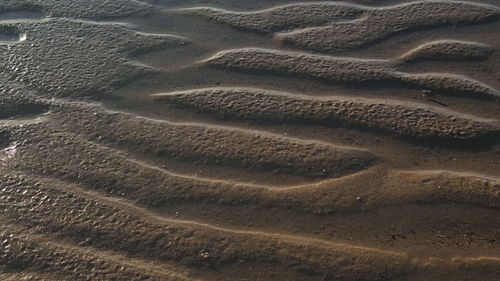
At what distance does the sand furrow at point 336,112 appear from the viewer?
182cm

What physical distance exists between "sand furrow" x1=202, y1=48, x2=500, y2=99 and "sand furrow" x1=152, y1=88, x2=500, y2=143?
0.40 ft

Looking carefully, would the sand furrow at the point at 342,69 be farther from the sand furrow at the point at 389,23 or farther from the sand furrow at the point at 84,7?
the sand furrow at the point at 84,7

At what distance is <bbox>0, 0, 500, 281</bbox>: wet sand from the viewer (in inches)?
58.6

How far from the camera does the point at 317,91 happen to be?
200cm

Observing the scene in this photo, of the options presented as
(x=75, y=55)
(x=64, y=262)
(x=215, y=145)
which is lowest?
(x=64, y=262)

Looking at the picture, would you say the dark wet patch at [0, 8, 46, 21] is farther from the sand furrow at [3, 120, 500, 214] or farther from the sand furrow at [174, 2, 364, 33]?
the sand furrow at [3, 120, 500, 214]

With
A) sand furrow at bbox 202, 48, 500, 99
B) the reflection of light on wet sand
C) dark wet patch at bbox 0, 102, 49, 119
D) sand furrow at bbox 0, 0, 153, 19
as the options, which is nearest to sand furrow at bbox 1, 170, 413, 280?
the reflection of light on wet sand

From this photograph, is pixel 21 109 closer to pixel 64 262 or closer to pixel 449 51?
pixel 64 262

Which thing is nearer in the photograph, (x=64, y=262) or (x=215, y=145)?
(x=64, y=262)

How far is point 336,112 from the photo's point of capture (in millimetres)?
1889

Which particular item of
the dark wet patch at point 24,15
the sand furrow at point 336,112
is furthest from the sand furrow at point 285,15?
the dark wet patch at point 24,15

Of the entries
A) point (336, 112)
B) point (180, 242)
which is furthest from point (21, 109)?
point (336, 112)

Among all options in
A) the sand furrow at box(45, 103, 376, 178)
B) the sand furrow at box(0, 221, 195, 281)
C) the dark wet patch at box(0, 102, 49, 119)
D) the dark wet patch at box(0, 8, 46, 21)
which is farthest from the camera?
the dark wet patch at box(0, 8, 46, 21)

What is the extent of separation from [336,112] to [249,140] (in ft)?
0.91
